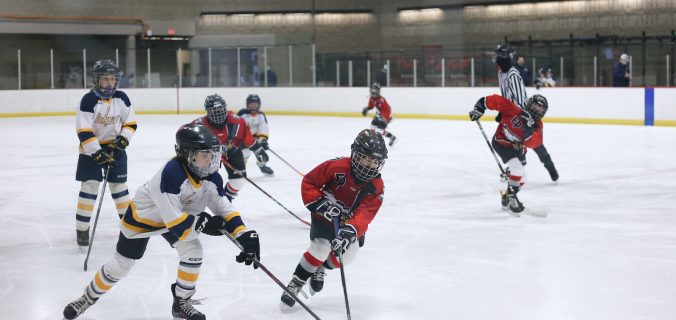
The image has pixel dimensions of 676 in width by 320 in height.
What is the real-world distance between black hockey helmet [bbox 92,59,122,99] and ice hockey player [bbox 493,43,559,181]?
4430mm

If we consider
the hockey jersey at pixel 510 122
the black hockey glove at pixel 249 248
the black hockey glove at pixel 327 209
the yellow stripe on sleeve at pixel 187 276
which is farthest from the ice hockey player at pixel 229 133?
the black hockey glove at pixel 249 248

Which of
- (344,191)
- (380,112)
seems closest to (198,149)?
(344,191)

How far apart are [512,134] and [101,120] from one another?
3.18m

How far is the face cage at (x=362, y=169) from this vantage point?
360 cm

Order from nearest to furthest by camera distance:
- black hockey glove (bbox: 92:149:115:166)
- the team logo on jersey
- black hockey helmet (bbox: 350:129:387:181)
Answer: black hockey helmet (bbox: 350:129:387:181), the team logo on jersey, black hockey glove (bbox: 92:149:115:166)

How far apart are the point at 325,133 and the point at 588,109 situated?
4832mm

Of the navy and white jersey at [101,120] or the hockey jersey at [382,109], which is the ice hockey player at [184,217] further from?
the hockey jersey at [382,109]

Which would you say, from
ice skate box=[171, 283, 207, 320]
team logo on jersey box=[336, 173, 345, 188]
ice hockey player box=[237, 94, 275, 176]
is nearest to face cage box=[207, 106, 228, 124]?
ice hockey player box=[237, 94, 275, 176]

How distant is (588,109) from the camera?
1532 centimetres

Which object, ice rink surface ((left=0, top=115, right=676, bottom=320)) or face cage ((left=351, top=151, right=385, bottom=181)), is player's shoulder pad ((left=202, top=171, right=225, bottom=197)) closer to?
face cage ((left=351, top=151, right=385, bottom=181))

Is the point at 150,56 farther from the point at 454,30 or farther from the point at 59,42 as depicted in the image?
the point at 454,30

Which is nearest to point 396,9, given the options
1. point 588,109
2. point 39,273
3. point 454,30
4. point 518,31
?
point 454,30

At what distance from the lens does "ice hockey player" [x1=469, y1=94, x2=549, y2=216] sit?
6.58 meters

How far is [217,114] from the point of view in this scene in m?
6.41
